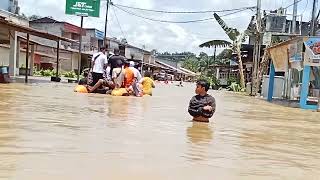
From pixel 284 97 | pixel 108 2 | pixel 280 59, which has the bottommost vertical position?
pixel 284 97

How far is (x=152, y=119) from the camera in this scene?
30.5 feet

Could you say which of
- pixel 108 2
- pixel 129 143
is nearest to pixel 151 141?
pixel 129 143

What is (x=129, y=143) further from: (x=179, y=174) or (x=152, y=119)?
(x=152, y=119)

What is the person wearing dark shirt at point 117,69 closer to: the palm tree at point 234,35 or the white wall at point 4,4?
the palm tree at point 234,35

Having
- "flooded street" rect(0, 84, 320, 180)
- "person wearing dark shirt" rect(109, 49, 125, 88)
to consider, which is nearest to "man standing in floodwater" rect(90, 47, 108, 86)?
"person wearing dark shirt" rect(109, 49, 125, 88)

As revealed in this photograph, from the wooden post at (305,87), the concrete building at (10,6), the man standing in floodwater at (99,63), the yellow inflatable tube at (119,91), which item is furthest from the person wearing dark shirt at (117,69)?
the concrete building at (10,6)

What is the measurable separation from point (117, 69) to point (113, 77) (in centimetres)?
32

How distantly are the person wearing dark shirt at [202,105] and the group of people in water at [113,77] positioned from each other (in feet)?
22.2

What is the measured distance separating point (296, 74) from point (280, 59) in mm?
1651

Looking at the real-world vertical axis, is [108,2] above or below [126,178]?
above

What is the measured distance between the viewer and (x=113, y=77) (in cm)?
1591

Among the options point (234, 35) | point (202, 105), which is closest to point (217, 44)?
point (234, 35)

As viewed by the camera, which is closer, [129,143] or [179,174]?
[179,174]

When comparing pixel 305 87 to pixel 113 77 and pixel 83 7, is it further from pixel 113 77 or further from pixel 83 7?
pixel 83 7
